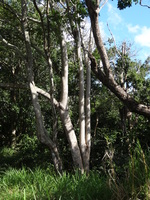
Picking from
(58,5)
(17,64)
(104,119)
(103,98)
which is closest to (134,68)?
(103,98)

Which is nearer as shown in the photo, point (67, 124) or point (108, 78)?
point (108, 78)

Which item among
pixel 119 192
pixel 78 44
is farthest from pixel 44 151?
pixel 119 192

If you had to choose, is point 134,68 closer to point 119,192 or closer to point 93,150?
point 93,150

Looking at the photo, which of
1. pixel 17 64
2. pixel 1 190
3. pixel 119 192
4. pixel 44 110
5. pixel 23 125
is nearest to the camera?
pixel 119 192

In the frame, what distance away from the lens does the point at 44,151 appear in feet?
32.3

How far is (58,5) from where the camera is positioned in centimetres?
824

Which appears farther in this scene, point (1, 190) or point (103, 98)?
point (103, 98)

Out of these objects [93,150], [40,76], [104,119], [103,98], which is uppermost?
[40,76]

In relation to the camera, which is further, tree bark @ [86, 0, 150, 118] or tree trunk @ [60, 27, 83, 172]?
tree trunk @ [60, 27, 83, 172]

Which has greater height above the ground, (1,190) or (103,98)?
(103,98)

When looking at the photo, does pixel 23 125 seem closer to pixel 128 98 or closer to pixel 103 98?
pixel 103 98

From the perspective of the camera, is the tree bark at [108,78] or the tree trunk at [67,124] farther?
the tree trunk at [67,124]

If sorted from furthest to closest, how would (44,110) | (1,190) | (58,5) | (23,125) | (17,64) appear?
1. (23,125)
2. (17,64)
3. (44,110)
4. (58,5)
5. (1,190)

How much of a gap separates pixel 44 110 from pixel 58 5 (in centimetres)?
637
